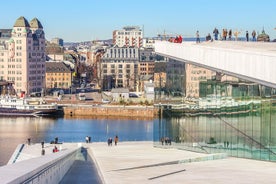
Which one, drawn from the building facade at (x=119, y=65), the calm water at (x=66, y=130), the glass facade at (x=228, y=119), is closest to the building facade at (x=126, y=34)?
the building facade at (x=119, y=65)

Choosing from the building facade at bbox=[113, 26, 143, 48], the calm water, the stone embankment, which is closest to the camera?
the calm water

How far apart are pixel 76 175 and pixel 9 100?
3646cm

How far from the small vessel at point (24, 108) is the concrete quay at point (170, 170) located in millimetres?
31767

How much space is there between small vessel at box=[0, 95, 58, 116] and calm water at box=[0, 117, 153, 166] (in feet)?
4.57

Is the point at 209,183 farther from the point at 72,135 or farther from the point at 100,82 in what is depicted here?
the point at 100,82

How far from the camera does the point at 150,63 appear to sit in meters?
68.4

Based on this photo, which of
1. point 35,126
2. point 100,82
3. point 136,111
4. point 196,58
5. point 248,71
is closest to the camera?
point 248,71

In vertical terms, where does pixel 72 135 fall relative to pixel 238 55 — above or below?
below

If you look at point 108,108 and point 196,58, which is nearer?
point 196,58

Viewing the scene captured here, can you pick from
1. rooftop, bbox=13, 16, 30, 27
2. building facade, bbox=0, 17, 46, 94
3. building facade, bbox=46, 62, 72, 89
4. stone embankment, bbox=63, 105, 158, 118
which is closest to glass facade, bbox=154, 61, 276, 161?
stone embankment, bbox=63, 105, 158, 118

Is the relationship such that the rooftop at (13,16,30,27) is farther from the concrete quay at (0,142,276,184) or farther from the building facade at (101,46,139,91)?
the concrete quay at (0,142,276,184)

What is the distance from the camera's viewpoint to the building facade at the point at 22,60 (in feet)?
185

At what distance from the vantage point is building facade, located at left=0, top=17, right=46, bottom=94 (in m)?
56.3

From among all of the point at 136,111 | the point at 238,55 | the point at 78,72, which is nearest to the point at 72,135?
the point at 136,111
